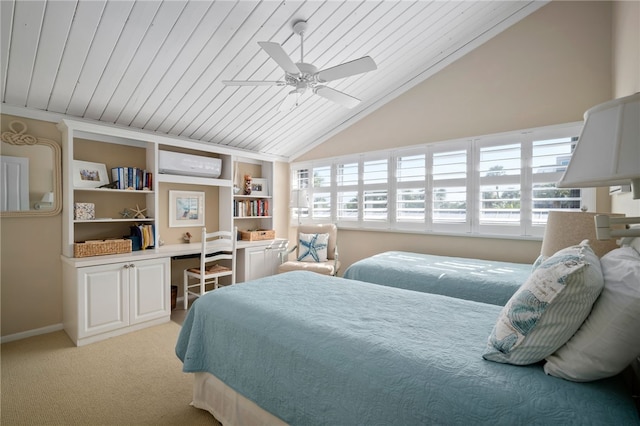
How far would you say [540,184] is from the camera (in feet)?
10.1

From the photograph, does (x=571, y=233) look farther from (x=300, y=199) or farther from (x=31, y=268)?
(x=31, y=268)

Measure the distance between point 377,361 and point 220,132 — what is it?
369 centimetres

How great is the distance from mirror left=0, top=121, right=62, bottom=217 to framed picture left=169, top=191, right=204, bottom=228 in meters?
1.13

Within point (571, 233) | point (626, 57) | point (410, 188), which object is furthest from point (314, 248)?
point (626, 57)

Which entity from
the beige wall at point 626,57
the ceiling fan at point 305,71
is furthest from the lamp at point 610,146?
the ceiling fan at point 305,71

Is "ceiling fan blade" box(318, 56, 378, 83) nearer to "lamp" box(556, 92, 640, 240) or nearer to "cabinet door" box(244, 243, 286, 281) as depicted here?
"lamp" box(556, 92, 640, 240)

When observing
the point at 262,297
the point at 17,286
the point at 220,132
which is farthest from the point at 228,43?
the point at 17,286

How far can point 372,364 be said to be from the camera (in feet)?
3.64

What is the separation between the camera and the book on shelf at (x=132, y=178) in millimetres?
3209

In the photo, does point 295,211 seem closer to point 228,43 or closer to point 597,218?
point 228,43

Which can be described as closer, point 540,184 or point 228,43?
point 228,43

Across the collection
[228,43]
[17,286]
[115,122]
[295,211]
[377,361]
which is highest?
[228,43]

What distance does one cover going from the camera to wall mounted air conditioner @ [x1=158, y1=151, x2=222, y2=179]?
140 inches

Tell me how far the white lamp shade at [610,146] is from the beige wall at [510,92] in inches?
107
